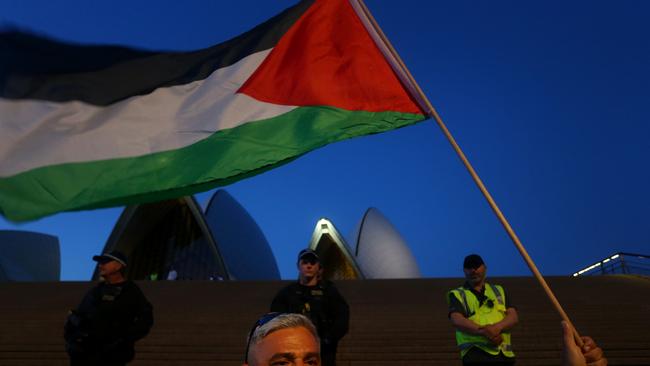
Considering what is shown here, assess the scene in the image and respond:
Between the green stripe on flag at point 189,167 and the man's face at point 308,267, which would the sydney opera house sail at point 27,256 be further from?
the green stripe on flag at point 189,167

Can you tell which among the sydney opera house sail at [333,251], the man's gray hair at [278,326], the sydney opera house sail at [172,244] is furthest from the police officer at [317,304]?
the sydney opera house sail at [333,251]

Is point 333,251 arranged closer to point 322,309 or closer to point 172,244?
point 172,244

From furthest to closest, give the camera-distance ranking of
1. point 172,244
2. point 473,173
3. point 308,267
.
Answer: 1. point 172,244
2. point 308,267
3. point 473,173

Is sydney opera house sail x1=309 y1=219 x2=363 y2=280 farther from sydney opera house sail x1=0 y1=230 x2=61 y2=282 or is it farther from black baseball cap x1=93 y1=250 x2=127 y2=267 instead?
black baseball cap x1=93 y1=250 x2=127 y2=267

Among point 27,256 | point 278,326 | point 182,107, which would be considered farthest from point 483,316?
point 27,256

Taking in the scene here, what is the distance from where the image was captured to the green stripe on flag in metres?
2.62

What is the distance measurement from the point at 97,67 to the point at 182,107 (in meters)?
0.51

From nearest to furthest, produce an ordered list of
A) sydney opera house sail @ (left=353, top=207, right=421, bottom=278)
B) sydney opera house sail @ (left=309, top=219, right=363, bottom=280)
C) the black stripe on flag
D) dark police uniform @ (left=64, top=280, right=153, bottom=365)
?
the black stripe on flag
dark police uniform @ (left=64, top=280, right=153, bottom=365)
sydney opera house sail @ (left=309, top=219, right=363, bottom=280)
sydney opera house sail @ (left=353, top=207, right=421, bottom=278)

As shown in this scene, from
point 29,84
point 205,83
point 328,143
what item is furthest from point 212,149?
point 29,84

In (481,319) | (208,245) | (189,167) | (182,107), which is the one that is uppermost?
(208,245)

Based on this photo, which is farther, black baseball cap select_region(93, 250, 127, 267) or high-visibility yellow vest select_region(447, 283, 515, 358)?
black baseball cap select_region(93, 250, 127, 267)

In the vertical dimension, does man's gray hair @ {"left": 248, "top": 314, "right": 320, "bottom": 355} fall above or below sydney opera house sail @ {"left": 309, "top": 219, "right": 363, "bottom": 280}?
below

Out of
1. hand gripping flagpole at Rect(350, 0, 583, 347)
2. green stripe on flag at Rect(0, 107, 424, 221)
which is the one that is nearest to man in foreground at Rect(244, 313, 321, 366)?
hand gripping flagpole at Rect(350, 0, 583, 347)

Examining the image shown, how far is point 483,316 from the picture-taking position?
3.13m
